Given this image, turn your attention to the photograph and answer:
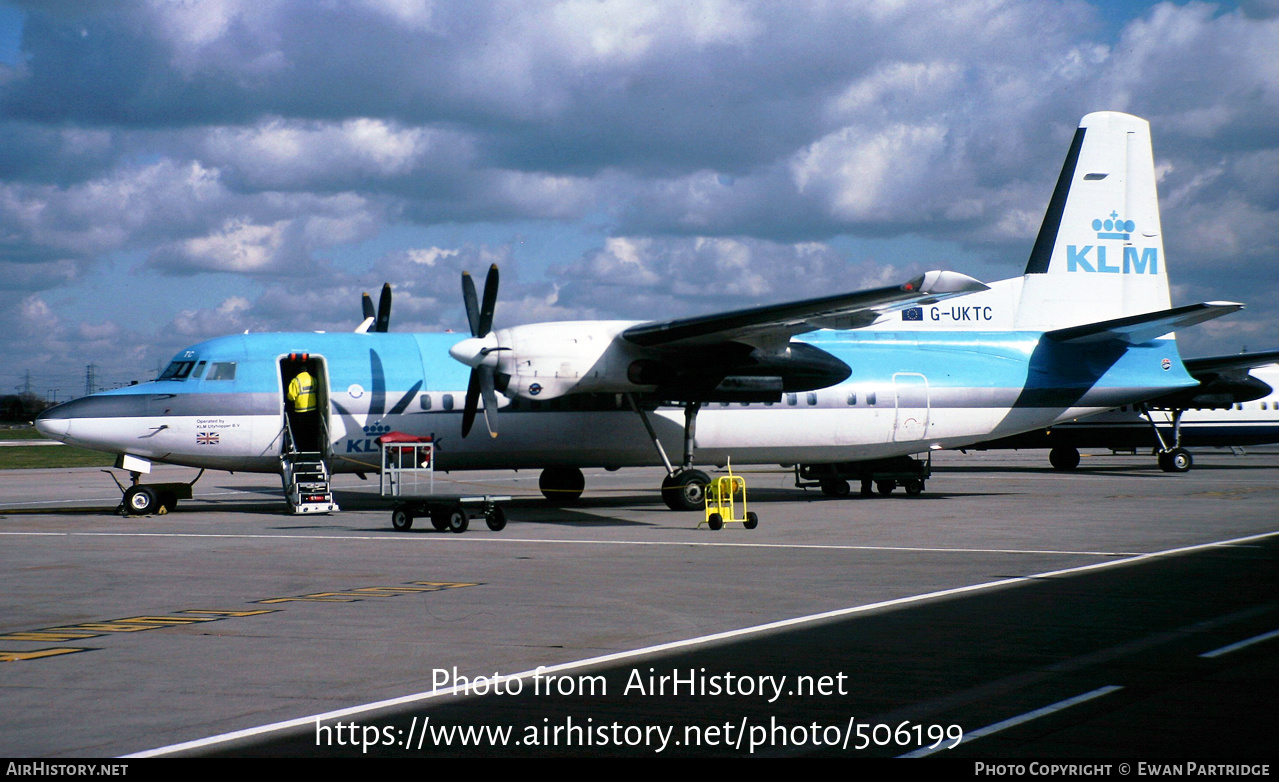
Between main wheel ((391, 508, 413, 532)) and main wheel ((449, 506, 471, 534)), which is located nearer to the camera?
main wheel ((449, 506, 471, 534))

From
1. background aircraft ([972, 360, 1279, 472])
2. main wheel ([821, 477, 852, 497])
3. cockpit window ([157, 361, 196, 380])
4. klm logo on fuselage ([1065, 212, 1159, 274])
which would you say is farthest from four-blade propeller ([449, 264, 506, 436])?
background aircraft ([972, 360, 1279, 472])

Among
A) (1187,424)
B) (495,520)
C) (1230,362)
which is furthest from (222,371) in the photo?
(1187,424)

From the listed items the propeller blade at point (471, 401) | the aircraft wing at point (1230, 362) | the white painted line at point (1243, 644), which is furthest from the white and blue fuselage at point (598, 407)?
the white painted line at point (1243, 644)

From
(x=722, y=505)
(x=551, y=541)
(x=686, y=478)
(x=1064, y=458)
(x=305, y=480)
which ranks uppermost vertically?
(x=1064, y=458)

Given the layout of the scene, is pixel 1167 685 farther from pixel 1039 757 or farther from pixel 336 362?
pixel 336 362

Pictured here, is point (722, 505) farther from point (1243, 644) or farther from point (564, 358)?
point (1243, 644)

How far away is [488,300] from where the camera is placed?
2381 cm

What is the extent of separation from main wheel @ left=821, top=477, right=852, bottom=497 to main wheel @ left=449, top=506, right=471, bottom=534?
13.7 m

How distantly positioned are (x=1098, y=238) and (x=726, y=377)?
14.1 meters

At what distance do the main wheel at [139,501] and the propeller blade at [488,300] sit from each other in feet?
28.3

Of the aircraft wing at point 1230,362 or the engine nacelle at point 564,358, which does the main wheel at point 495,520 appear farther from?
the aircraft wing at point 1230,362

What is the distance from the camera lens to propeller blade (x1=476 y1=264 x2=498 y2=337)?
23812 mm

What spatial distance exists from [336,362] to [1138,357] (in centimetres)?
2161

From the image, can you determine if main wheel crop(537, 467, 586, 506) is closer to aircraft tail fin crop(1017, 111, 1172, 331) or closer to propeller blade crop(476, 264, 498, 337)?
propeller blade crop(476, 264, 498, 337)
